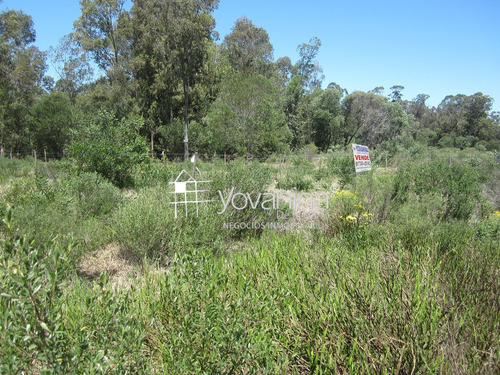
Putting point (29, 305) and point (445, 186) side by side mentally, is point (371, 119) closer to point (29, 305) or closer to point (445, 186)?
point (445, 186)

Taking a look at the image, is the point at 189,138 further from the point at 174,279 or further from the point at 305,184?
the point at 174,279

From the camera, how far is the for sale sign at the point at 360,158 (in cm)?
708

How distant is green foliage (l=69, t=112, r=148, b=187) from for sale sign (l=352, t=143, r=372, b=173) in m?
5.48

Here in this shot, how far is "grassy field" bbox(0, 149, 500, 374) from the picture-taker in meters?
1.48

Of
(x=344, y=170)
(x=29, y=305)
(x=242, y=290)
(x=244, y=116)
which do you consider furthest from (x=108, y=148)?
(x=244, y=116)

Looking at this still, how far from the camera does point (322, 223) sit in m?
5.17

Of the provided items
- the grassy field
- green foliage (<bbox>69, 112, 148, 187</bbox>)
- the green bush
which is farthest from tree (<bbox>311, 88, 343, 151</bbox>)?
the green bush

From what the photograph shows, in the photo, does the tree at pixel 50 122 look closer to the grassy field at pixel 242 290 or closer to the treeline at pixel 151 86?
the treeline at pixel 151 86

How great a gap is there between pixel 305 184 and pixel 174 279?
9198 mm

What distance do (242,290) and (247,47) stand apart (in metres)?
34.9

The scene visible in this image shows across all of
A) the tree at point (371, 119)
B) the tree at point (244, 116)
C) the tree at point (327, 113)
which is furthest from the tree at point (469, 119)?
the tree at point (244, 116)

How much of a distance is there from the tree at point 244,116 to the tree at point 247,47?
12.8 metres

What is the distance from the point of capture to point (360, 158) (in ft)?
24.3

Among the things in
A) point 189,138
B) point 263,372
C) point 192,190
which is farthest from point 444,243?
point 189,138
